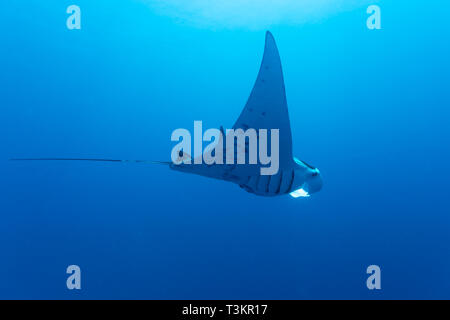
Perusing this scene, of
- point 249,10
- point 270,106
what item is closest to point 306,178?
point 270,106

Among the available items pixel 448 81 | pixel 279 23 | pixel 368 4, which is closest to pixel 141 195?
pixel 279 23

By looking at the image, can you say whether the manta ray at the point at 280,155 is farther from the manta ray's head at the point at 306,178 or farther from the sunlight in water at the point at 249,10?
the sunlight in water at the point at 249,10

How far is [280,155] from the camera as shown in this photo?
7.88ft

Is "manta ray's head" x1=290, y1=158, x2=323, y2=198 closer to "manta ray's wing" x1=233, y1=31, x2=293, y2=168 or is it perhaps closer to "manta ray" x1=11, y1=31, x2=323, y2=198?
"manta ray" x1=11, y1=31, x2=323, y2=198

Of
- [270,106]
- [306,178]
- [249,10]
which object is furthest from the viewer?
[249,10]

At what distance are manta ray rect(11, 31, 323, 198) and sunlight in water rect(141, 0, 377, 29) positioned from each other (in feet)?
14.8

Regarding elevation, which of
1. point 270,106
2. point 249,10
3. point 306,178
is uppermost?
point 249,10

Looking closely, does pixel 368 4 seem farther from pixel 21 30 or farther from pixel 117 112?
pixel 21 30

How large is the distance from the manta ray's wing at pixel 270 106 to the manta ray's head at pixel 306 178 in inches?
5.4

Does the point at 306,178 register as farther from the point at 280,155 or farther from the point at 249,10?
the point at 249,10

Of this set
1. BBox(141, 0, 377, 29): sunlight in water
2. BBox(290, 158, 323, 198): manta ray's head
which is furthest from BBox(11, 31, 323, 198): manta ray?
BBox(141, 0, 377, 29): sunlight in water

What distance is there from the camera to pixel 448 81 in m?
6.03

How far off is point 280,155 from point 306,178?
0.33 m

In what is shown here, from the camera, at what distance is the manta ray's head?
2.53m
